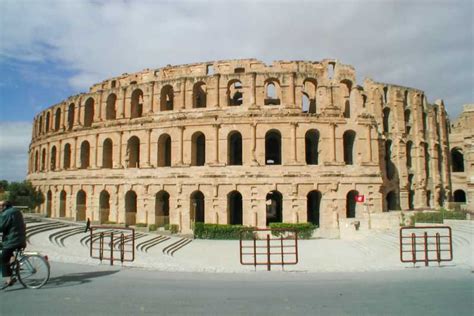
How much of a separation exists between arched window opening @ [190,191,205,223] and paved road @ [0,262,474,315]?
58.1ft

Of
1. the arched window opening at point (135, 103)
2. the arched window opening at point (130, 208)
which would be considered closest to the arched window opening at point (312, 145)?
the arched window opening at point (135, 103)

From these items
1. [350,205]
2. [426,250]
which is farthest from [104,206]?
[426,250]

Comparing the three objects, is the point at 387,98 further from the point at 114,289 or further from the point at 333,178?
the point at 114,289

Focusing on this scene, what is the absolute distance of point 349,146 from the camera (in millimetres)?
28750

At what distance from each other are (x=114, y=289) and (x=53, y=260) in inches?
173

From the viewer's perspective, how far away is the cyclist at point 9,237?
709 centimetres

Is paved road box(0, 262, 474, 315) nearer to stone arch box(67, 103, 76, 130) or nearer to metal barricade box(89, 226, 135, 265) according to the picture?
metal barricade box(89, 226, 135, 265)

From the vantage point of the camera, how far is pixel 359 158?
27.0 meters

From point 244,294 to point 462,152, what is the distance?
46292 millimetres

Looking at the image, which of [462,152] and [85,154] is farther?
[462,152]

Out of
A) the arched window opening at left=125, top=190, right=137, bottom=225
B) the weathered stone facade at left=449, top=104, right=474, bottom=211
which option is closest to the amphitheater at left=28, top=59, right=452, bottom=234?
the arched window opening at left=125, top=190, right=137, bottom=225

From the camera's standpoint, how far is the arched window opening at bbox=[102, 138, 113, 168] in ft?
103

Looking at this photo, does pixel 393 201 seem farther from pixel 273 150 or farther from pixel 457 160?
pixel 457 160

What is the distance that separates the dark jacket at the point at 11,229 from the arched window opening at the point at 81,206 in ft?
83.8
